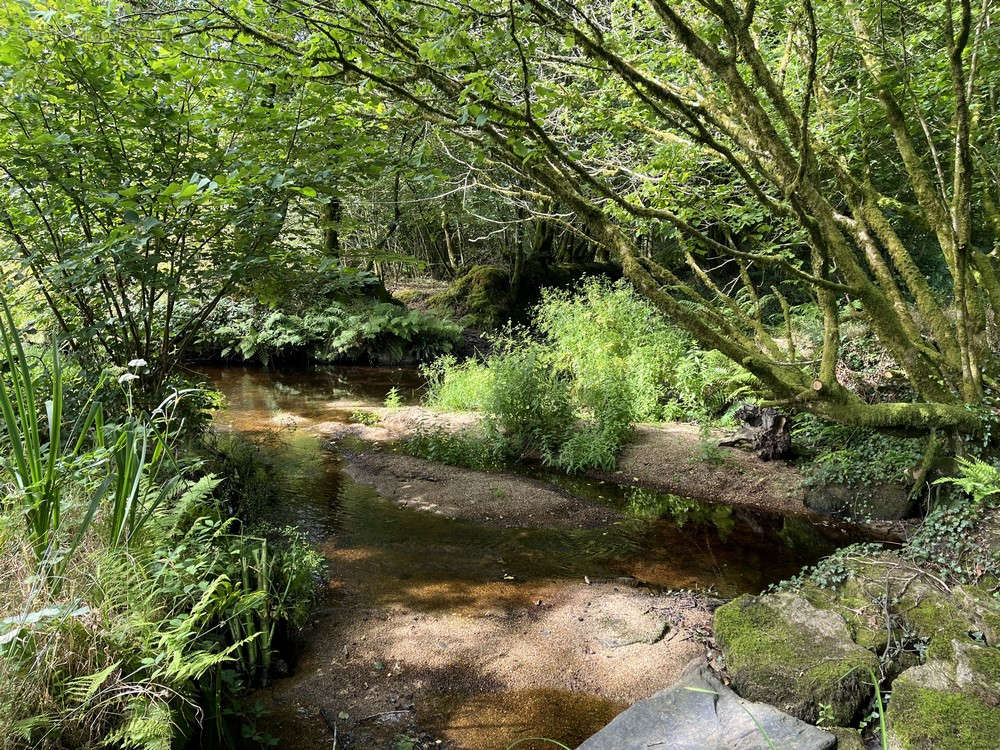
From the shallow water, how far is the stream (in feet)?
0.07

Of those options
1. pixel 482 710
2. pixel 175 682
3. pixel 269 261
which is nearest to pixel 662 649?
pixel 482 710

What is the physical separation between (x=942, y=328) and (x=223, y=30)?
222 inches

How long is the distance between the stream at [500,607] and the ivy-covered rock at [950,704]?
1111mm

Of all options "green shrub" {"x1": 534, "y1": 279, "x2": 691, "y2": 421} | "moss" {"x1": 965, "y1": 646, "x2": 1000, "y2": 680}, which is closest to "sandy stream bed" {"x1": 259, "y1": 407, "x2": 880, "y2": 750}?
"moss" {"x1": 965, "y1": 646, "x2": 1000, "y2": 680}

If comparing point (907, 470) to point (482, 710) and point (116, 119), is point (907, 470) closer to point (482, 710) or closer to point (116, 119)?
point (482, 710)

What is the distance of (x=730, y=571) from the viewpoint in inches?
192

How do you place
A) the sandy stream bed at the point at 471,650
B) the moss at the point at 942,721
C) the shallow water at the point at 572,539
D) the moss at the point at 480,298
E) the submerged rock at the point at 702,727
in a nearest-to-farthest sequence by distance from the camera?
1. the moss at the point at 942,721
2. the submerged rock at the point at 702,727
3. the sandy stream bed at the point at 471,650
4. the shallow water at the point at 572,539
5. the moss at the point at 480,298

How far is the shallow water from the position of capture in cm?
483

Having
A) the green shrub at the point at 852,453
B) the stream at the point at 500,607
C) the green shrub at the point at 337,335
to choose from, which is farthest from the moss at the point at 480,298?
the green shrub at the point at 852,453

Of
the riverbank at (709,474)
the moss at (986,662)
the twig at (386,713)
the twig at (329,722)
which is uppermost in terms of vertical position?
the twig at (329,722)

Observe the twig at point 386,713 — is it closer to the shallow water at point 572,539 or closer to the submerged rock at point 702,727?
the submerged rock at point 702,727

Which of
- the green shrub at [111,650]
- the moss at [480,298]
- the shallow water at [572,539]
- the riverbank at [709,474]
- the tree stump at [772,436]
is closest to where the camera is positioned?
the green shrub at [111,650]

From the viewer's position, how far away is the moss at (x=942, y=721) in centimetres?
252

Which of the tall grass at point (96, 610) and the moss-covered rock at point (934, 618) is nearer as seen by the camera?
the tall grass at point (96, 610)
